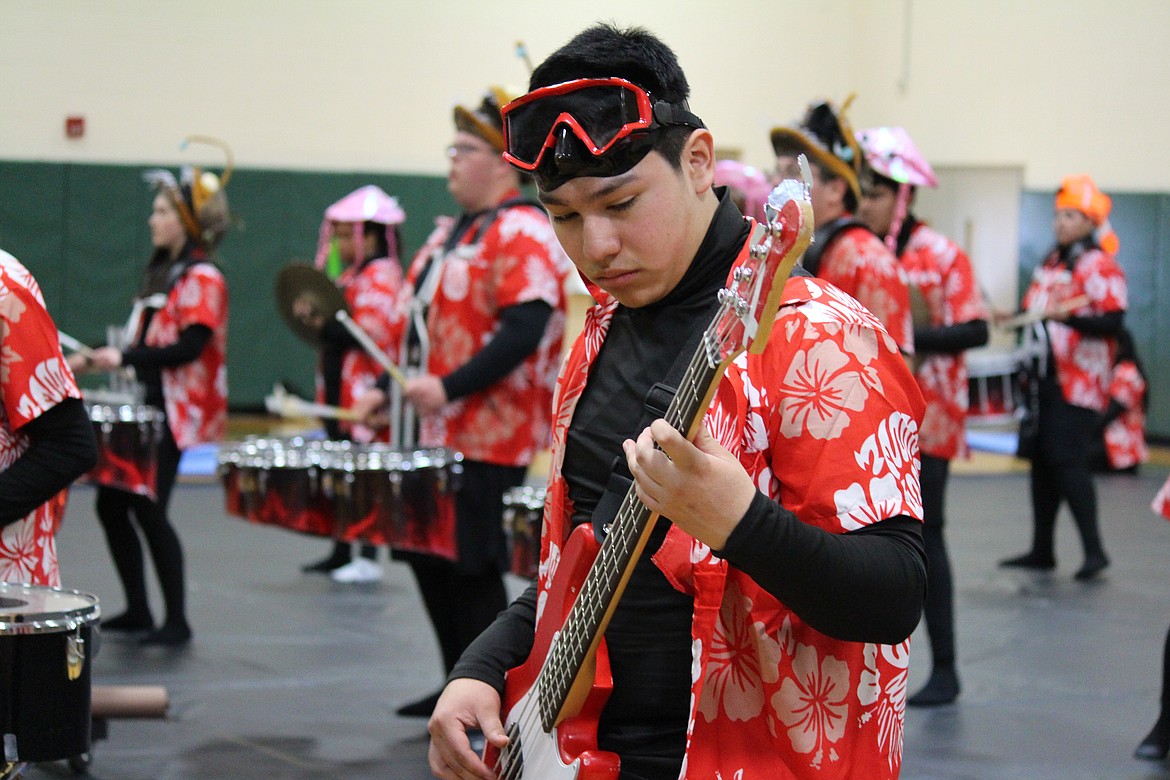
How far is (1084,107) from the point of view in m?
12.2

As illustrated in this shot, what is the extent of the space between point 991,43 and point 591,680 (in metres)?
12.4

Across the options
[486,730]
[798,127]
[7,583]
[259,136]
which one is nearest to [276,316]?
[259,136]

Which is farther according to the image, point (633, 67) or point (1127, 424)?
point (1127, 424)

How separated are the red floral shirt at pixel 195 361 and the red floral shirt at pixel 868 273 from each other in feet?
8.39

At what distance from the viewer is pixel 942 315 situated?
515 cm

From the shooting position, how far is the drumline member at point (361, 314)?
6.30 m

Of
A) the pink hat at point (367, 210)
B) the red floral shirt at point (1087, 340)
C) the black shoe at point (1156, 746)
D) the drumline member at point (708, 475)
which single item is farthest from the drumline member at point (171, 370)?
the red floral shirt at point (1087, 340)

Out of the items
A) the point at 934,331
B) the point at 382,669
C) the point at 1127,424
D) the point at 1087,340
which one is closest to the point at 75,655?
the point at 382,669

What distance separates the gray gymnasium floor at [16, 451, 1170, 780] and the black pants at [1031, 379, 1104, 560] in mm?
301

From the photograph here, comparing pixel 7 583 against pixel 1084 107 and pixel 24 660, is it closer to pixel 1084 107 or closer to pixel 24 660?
pixel 24 660

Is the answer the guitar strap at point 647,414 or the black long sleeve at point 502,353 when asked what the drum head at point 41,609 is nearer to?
the guitar strap at point 647,414

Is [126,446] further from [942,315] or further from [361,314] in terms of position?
[942,315]

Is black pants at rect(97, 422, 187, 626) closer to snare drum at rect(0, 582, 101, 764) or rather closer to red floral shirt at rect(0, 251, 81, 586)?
red floral shirt at rect(0, 251, 81, 586)

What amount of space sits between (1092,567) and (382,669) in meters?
3.70
